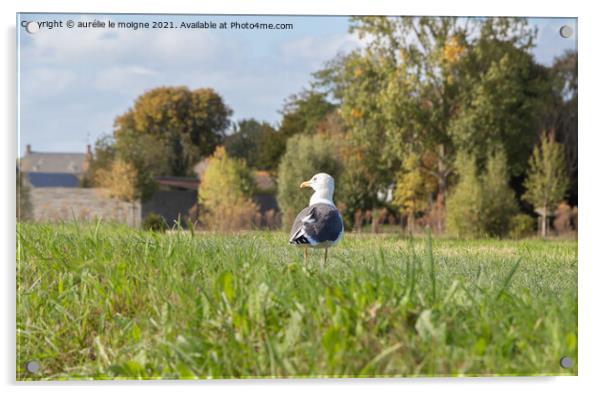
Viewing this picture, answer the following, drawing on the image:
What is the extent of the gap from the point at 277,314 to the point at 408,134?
31.6ft

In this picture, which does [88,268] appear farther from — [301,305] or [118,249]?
[301,305]

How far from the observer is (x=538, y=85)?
7.54 meters

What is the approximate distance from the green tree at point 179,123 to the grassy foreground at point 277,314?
310 inches

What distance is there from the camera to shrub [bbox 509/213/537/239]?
814 cm

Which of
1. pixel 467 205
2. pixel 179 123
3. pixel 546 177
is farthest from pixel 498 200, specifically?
pixel 179 123

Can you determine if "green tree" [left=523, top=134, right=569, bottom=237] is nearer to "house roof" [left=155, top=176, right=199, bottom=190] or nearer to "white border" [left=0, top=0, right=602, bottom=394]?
"white border" [left=0, top=0, right=602, bottom=394]

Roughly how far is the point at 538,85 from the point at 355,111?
706 centimetres

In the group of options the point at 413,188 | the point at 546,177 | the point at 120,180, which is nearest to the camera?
the point at 546,177

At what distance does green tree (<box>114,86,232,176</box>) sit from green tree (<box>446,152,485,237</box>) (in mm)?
4455

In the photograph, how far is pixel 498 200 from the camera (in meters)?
9.50

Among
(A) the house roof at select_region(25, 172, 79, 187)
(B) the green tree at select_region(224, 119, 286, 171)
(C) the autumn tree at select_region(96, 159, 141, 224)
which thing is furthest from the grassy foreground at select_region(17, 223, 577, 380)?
(C) the autumn tree at select_region(96, 159, 141, 224)

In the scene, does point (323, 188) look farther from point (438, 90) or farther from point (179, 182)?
point (179, 182)
